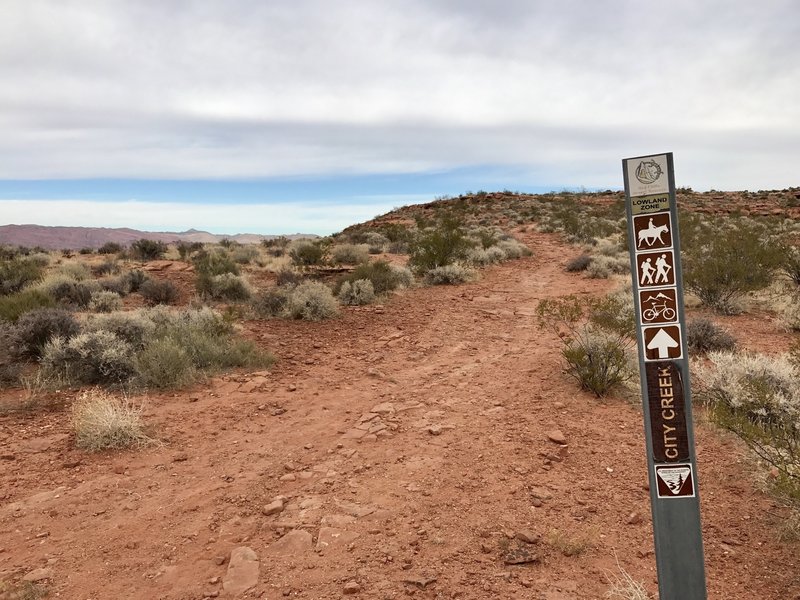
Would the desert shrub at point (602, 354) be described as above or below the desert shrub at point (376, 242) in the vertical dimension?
below

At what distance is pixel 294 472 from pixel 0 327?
5892mm

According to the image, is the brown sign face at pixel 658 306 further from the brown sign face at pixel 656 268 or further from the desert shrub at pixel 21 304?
the desert shrub at pixel 21 304

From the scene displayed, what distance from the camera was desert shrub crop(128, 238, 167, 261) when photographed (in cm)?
2053

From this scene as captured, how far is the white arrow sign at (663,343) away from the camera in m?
2.42

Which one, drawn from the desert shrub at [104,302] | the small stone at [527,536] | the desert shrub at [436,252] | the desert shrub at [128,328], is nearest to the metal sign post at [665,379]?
the small stone at [527,536]

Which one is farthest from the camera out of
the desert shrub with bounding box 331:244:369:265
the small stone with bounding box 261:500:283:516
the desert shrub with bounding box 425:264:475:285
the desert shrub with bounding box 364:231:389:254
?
the desert shrub with bounding box 364:231:389:254

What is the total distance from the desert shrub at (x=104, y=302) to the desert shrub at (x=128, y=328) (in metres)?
2.69

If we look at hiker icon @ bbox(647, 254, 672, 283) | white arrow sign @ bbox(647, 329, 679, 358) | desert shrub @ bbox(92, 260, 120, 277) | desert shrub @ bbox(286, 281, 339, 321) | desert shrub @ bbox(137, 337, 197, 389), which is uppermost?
desert shrub @ bbox(92, 260, 120, 277)

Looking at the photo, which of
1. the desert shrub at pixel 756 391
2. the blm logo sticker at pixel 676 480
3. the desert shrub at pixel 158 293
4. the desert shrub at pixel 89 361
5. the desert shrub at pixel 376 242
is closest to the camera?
the blm logo sticker at pixel 676 480

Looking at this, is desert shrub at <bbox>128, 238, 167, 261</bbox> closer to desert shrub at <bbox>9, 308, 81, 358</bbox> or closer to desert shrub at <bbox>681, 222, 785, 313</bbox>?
desert shrub at <bbox>9, 308, 81, 358</bbox>

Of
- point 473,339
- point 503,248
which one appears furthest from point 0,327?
point 503,248

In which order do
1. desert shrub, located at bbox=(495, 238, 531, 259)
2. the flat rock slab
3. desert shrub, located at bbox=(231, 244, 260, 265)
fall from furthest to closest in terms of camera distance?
desert shrub, located at bbox=(495, 238, 531, 259) < desert shrub, located at bbox=(231, 244, 260, 265) < the flat rock slab

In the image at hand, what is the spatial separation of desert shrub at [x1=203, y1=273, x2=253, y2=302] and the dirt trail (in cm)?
548

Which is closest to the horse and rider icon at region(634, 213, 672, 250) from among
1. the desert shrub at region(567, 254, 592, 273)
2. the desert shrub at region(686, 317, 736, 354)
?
the desert shrub at region(686, 317, 736, 354)
